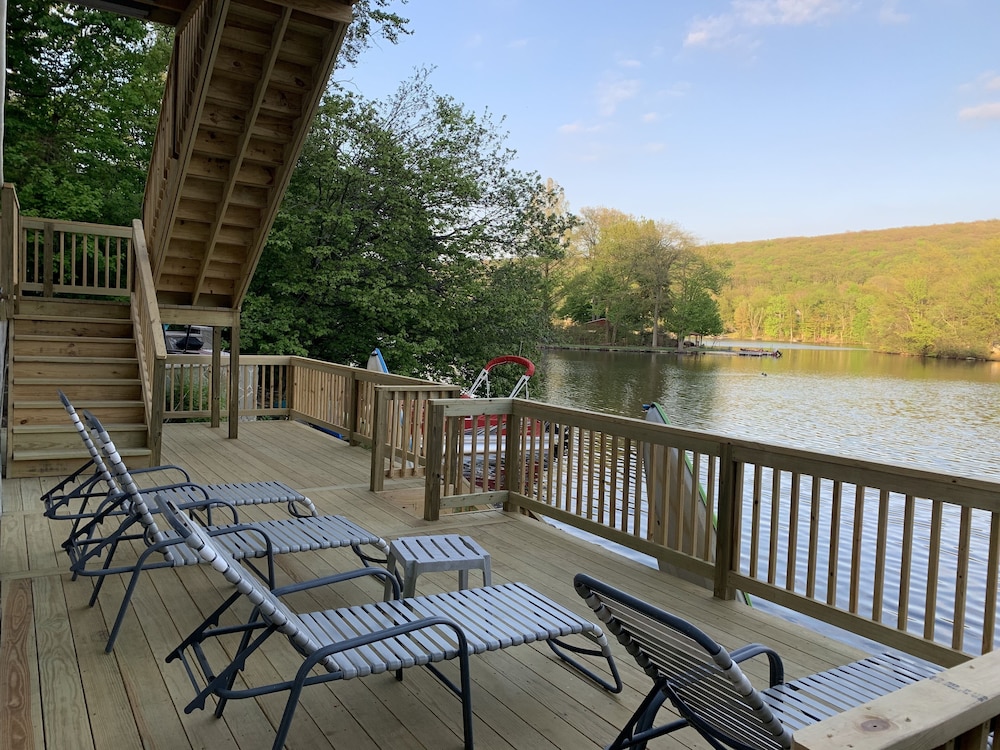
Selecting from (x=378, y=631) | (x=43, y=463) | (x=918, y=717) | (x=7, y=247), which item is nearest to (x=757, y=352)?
(x=7, y=247)

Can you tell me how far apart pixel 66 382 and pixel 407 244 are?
453 inches

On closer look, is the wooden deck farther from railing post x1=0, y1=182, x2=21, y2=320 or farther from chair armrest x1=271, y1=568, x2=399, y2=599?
railing post x1=0, y1=182, x2=21, y2=320

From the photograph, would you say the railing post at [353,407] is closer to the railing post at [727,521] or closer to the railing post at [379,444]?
the railing post at [379,444]

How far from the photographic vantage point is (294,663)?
309 centimetres

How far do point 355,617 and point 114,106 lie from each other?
16.5m

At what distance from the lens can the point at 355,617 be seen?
2611mm

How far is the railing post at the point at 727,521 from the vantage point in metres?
3.94

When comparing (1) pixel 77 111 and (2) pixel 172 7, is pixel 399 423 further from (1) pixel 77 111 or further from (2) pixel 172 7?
(1) pixel 77 111

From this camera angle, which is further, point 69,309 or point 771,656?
point 69,309

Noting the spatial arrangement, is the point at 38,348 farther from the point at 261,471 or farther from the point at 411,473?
the point at 411,473

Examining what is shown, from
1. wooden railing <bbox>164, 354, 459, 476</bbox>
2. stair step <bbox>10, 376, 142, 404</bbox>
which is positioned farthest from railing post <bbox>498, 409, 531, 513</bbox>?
stair step <bbox>10, 376, 142, 404</bbox>

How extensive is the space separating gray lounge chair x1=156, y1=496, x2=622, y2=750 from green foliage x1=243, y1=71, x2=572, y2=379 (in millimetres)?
13429

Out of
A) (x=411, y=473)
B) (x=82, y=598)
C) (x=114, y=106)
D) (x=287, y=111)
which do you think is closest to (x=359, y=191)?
(x=114, y=106)

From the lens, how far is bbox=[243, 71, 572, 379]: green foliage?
16547 mm
